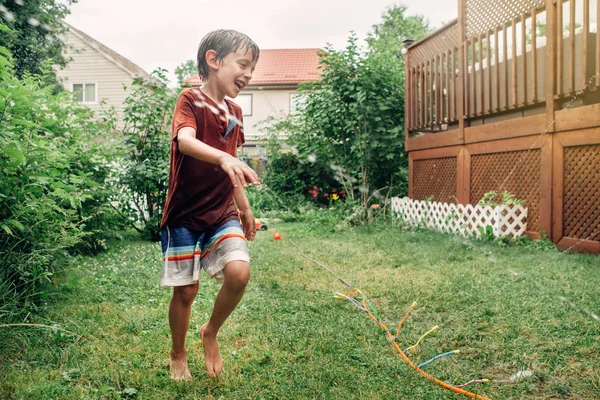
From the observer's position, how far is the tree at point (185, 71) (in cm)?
470

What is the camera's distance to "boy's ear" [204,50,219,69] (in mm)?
1927

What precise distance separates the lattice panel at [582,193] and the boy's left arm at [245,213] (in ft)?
13.6

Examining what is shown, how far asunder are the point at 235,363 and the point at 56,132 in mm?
3078

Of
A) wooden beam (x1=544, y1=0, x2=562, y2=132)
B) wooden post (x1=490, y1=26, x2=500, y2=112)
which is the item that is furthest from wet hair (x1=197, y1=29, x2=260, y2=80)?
wooden post (x1=490, y1=26, x2=500, y2=112)

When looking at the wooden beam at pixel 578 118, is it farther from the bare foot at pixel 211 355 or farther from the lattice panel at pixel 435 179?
the bare foot at pixel 211 355

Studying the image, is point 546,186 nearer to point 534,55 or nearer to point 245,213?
point 534,55

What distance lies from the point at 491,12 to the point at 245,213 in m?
5.53

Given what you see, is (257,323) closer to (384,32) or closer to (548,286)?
(548,286)

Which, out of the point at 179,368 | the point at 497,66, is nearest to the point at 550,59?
the point at 497,66

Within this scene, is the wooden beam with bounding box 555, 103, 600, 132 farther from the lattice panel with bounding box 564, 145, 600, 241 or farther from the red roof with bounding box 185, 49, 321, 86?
the red roof with bounding box 185, 49, 321, 86

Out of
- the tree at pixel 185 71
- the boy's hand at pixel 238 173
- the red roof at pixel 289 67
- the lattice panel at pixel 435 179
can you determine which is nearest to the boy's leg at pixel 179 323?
the boy's hand at pixel 238 173

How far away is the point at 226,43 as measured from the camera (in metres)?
1.90

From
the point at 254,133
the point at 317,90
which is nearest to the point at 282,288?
the point at 317,90

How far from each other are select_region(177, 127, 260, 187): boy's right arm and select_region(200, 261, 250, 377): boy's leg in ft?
1.63
